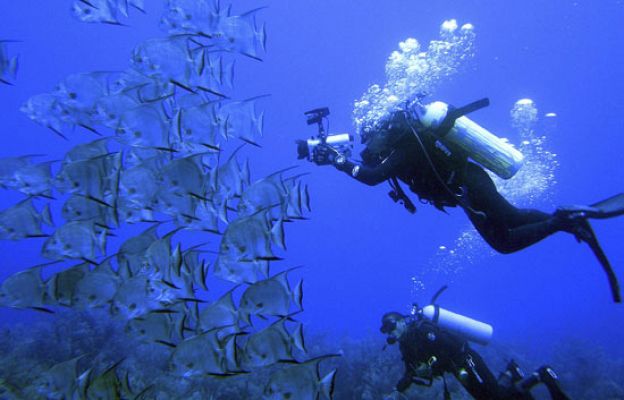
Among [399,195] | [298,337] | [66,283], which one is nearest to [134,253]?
[66,283]

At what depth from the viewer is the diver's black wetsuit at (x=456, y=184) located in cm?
471

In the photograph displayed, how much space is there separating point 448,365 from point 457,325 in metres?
0.86

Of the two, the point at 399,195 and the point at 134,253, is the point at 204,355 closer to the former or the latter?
the point at 134,253

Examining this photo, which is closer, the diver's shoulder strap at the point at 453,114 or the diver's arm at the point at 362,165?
the diver's shoulder strap at the point at 453,114

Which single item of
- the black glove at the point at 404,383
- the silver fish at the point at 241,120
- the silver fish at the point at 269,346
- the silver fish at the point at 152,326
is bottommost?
the black glove at the point at 404,383

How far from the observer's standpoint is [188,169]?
2918 millimetres

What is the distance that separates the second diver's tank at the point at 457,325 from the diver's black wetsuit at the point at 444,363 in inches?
19.7

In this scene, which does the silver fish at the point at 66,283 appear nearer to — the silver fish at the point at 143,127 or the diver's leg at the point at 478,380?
the silver fish at the point at 143,127

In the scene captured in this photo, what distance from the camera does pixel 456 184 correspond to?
16.0 feet

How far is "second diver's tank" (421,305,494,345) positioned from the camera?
6.05 meters

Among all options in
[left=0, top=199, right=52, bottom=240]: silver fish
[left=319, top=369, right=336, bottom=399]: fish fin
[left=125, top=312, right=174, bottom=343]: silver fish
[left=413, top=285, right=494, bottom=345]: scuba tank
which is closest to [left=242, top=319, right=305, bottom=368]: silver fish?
[left=319, top=369, right=336, bottom=399]: fish fin

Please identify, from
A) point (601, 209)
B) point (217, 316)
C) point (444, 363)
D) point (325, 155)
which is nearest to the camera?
point (217, 316)

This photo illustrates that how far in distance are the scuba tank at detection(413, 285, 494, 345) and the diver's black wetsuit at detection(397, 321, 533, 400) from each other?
0.45 meters

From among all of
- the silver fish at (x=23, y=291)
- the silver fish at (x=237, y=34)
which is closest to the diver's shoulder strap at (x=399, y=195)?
the silver fish at (x=237, y=34)
